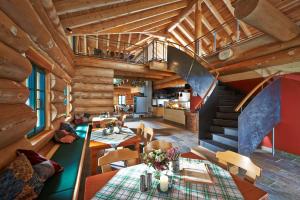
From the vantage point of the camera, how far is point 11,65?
1775 mm

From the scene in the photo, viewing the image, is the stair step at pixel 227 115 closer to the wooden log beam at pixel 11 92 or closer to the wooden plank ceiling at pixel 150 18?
the wooden plank ceiling at pixel 150 18

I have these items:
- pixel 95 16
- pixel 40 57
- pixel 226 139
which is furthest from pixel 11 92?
pixel 226 139

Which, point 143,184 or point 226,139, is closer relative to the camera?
point 143,184

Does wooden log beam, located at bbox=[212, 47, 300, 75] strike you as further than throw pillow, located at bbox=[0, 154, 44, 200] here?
Yes

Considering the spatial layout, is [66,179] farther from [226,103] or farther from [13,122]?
[226,103]

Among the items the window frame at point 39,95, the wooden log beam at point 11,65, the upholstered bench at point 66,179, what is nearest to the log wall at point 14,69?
the wooden log beam at point 11,65

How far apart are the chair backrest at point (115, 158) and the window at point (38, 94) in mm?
1902

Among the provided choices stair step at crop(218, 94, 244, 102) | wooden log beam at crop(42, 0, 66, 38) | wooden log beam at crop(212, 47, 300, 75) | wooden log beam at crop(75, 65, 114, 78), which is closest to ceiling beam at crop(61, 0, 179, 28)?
wooden log beam at crop(42, 0, 66, 38)

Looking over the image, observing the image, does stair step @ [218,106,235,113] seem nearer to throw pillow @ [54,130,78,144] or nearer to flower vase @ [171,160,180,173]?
flower vase @ [171,160,180,173]

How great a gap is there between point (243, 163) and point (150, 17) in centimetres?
682

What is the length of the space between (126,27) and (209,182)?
679 cm

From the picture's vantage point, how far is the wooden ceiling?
12.9ft

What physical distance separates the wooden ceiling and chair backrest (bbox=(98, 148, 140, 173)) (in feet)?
10.1

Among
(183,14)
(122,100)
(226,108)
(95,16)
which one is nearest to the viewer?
(95,16)
